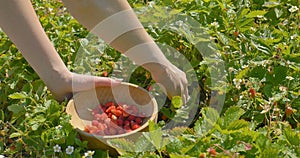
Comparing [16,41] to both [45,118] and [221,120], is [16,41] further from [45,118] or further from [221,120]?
[221,120]

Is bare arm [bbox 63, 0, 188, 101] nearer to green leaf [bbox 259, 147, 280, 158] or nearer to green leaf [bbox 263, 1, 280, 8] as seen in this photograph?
green leaf [bbox 259, 147, 280, 158]

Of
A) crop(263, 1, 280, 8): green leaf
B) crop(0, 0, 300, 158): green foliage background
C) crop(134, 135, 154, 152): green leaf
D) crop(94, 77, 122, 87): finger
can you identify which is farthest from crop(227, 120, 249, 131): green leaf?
crop(263, 1, 280, 8): green leaf

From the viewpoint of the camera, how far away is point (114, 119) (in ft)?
5.95

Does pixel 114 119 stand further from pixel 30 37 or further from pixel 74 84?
pixel 30 37

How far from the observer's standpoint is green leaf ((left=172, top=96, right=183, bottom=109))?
1.79 metres

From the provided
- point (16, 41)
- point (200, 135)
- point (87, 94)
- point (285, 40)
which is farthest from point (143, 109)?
point (285, 40)

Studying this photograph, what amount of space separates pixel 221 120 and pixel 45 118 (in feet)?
1.71

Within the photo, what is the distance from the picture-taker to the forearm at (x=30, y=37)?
1.78 metres

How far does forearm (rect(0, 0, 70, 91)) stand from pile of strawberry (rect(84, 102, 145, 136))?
0.16 m

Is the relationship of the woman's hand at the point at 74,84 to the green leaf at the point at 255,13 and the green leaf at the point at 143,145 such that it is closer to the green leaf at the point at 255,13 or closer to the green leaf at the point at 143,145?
the green leaf at the point at 143,145

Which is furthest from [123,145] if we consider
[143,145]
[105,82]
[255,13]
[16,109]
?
[255,13]

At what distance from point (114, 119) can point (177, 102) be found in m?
0.19

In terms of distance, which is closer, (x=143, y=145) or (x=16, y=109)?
(x=143, y=145)

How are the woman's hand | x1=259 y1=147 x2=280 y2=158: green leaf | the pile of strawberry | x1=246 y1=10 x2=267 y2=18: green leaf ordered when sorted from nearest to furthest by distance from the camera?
x1=259 y1=147 x2=280 y2=158: green leaf, the pile of strawberry, the woman's hand, x1=246 y1=10 x2=267 y2=18: green leaf
